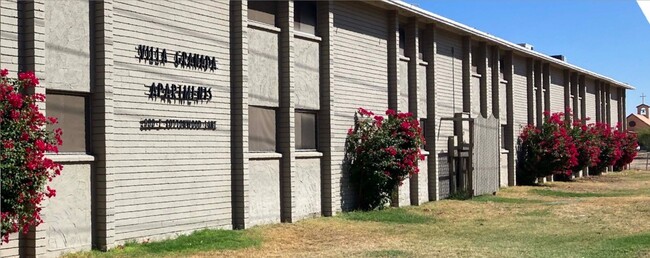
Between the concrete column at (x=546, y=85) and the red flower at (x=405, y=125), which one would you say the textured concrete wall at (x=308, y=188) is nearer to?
the red flower at (x=405, y=125)

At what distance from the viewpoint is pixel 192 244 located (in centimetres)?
1338

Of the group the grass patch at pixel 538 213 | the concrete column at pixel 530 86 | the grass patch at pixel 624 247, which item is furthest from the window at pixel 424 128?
the concrete column at pixel 530 86

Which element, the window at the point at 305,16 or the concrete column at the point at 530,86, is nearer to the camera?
the window at the point at 305,16

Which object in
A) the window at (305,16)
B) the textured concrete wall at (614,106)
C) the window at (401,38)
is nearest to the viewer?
the window at (305,16)

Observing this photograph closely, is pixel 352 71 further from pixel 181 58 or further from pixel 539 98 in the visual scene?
pixel 539 98

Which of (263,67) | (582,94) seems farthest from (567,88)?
(263,67)

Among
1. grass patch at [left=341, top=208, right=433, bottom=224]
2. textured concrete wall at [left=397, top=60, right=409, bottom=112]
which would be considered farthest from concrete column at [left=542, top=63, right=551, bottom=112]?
grass patch at [left=341, top=208, right=433, bottom=224]

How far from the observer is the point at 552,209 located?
2166 centimetres

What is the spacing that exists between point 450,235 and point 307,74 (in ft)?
15.9

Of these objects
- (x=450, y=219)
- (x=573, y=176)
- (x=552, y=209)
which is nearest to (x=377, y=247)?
(x=450, y=219)

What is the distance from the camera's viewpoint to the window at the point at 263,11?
648 inches

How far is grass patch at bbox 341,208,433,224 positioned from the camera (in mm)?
18484

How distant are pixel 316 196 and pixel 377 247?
490 centimetres

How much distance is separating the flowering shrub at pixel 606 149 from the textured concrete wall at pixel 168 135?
30739mm
